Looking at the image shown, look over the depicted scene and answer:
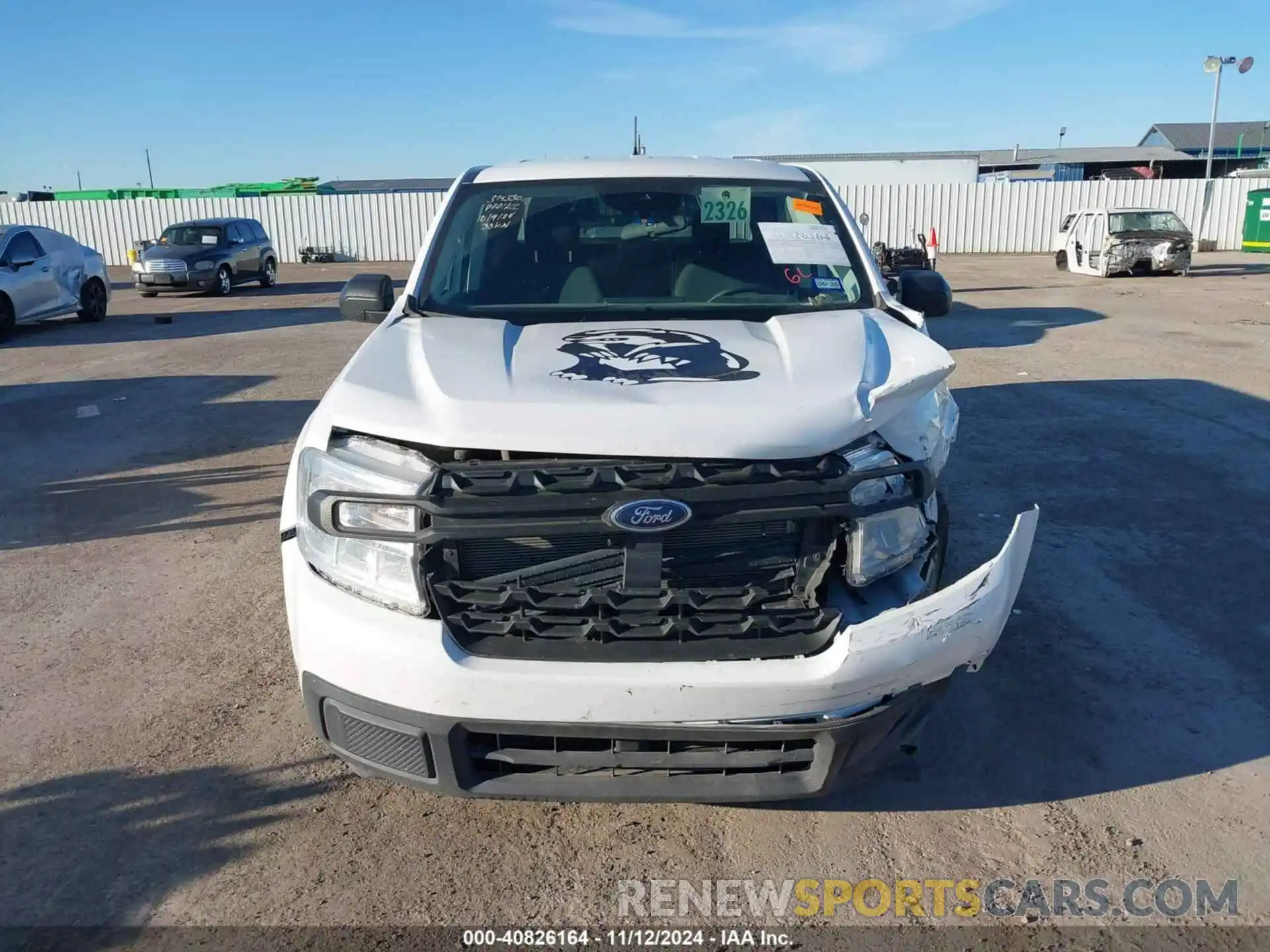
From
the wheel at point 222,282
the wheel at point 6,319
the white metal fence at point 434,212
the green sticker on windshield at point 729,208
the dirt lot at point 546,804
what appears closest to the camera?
the dirt lot at point 546,804

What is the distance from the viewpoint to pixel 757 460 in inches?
99.3

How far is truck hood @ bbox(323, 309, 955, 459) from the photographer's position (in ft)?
8.20

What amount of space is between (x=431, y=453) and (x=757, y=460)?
824mm

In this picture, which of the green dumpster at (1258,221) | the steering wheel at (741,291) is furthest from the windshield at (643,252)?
the green dumpster at (1258,221)

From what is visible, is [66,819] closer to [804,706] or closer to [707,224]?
[804,706]

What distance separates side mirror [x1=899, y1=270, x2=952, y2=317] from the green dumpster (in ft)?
104

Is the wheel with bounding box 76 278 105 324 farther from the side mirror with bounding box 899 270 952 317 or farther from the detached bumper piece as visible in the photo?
the detached bumper piece

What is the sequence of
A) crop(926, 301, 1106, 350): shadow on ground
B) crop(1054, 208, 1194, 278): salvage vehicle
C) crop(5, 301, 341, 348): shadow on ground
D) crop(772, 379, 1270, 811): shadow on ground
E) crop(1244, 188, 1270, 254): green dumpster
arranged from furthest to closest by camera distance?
crop(1244, 188, 1270, 254): green dumpster
crop(1054, 208, 1194, 278): salvage vehicle
crop(5, 301, 341, 348): shadow on ground
crop(926, 301, 1106, 350): shadow on ground
crop(772, 379, 1270, 811): shadow on ground

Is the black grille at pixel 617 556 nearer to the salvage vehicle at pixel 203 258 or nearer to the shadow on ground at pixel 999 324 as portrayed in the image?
the shadow on ground at pixel 999 324

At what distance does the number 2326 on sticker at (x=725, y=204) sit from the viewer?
4.25 metres

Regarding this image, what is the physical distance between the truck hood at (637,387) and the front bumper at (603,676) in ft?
1.56

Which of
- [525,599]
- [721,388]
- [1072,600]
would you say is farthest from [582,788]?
[1072,600]

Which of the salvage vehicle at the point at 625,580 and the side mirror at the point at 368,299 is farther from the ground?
the side mirror at the point at 368,299

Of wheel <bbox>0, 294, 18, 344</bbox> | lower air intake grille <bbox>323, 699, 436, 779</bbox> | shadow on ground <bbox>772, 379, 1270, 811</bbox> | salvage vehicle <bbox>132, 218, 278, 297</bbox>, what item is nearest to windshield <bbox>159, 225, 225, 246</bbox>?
salvage vehicle <bbox>132, 218, 278, 297</bbox>
